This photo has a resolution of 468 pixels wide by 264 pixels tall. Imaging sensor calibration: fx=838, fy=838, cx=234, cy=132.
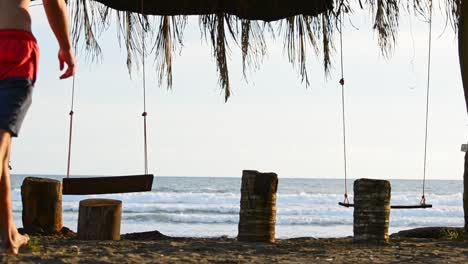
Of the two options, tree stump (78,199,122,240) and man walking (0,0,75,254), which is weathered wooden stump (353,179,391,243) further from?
man walking (0,0,75,254)

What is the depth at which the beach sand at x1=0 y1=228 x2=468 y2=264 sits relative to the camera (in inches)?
169

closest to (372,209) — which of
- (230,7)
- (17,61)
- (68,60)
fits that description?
(230,7)

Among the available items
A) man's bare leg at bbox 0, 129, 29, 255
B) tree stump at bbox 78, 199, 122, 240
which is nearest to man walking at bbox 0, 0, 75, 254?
man's bare leg at bbox 0, 129, 29, 255

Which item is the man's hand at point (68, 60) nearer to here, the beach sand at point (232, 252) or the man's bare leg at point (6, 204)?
the man's bare leg at point (6, 204)

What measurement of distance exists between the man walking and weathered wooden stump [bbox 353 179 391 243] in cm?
270

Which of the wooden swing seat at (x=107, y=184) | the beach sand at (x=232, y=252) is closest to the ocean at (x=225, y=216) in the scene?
the wooden swing seat at (x=107, y=184)

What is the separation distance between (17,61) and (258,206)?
247 centimetres

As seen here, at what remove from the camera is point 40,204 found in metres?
6.20

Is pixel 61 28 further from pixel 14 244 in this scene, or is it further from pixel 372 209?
pixel 372 209

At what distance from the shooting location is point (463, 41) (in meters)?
A: 6.40

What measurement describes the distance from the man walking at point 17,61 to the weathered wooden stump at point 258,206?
2.20 meters

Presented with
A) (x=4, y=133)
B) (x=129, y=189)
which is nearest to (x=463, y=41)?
(x=129, y=189)

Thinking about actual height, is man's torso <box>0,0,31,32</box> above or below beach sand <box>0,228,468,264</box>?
above

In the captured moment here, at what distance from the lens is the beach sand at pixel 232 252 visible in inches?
169
